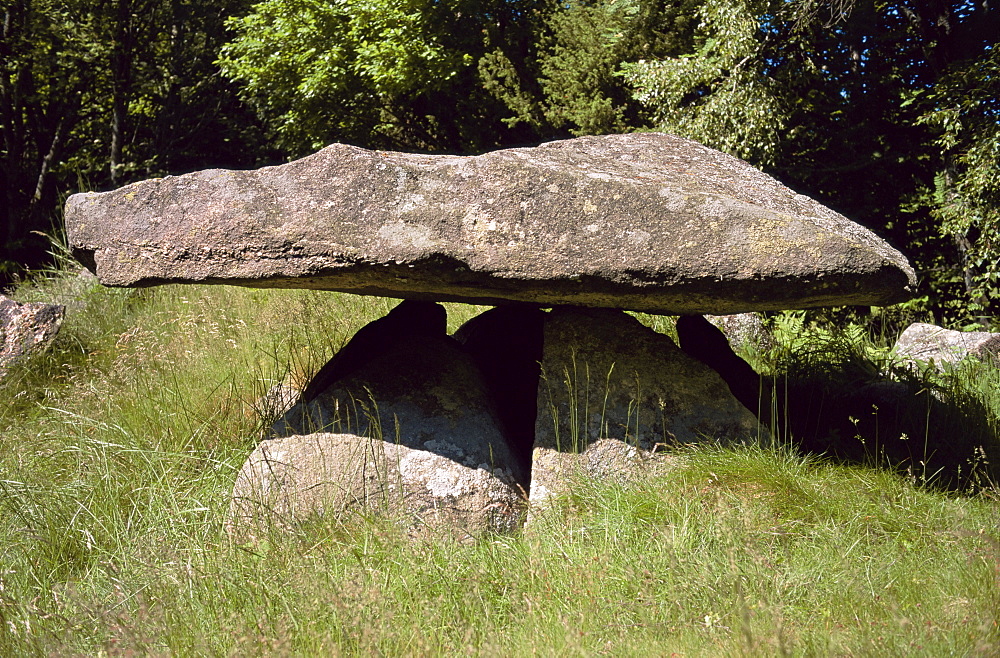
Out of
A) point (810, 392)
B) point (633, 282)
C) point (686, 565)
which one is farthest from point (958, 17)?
point (686, 565)

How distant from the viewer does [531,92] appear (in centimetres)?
1352

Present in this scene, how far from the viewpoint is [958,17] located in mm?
8523

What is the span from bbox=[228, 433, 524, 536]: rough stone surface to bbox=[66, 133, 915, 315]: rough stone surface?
0.75 m

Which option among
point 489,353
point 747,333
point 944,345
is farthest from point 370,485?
point 944,345

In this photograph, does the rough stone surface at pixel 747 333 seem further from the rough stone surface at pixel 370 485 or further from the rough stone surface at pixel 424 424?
the rough stone surface at pixel 370 485

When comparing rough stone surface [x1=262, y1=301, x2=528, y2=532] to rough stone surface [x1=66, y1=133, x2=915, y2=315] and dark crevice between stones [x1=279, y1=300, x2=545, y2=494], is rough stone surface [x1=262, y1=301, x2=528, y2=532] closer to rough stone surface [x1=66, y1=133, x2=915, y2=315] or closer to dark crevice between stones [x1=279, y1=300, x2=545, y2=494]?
dark crevice between stones [x1=279, y1=300, x2=545, y2=494]

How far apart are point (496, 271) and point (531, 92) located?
11039 millimetres

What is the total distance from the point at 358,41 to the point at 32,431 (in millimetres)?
11954

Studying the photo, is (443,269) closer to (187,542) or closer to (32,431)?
(187,542)

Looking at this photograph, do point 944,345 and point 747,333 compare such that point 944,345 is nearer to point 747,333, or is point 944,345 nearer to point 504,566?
point 747,333

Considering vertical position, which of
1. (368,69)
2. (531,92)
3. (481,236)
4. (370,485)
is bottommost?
(370,485)

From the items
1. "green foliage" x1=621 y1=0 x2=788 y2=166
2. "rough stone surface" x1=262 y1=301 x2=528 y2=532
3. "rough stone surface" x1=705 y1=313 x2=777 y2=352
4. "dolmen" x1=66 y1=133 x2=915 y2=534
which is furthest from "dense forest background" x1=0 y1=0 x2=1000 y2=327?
"rough stone surface" x1=262 y1=301 x2=528 y2=532

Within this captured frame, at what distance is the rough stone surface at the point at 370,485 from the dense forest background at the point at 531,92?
18.4 ft

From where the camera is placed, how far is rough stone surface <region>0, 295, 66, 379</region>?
5.55m
